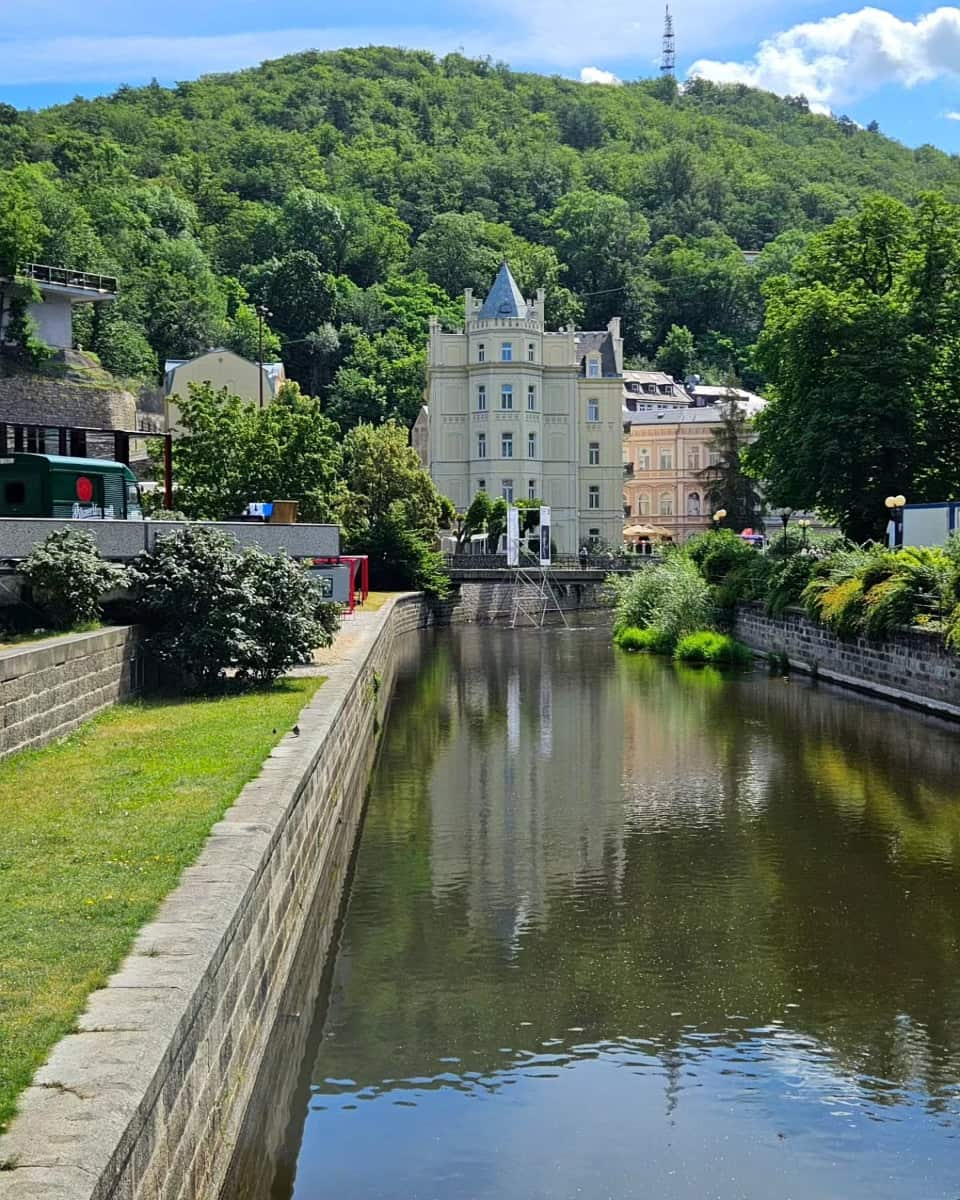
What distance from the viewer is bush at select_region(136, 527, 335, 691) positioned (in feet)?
79.0

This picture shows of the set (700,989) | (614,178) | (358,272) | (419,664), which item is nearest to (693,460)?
(358,272)

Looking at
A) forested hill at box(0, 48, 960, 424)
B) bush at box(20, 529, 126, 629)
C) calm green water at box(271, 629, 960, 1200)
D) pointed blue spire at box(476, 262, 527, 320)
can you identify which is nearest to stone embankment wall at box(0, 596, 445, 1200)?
calm green water at box(271, 629, 960, 1200)

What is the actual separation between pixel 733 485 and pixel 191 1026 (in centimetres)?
8494

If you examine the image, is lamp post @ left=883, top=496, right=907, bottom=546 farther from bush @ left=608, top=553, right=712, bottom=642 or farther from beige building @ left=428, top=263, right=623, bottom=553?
beige building @ left=428, top=263, right=623, bottom=553

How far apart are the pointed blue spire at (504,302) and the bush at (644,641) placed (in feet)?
135

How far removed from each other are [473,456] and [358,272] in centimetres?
6092

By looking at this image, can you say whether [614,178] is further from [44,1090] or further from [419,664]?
[44,1090]

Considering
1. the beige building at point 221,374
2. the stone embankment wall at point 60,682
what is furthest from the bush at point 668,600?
the beige building at point 221,374

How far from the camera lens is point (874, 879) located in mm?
17328

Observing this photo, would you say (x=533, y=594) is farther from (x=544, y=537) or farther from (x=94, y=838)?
(x=94, y=838)

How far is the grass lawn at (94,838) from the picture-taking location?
26.5ft

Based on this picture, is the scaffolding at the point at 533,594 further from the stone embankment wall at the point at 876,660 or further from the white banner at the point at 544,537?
the stone embankment wall at the point at 876,660

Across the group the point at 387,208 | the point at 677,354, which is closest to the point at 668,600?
the point at 677,354

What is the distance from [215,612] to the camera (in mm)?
24078
